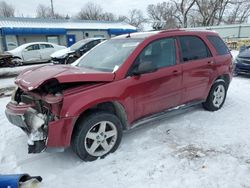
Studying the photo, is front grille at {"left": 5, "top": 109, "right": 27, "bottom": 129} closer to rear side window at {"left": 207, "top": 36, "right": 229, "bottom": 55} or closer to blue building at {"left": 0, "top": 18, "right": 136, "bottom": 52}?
rear side window at {"left": 207, "top": 36, "right": 229, "bottom": 55}

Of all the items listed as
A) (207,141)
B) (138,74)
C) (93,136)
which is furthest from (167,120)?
(93,136)

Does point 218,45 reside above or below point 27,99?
above

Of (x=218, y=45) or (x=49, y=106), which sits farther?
(x=218, y=45)

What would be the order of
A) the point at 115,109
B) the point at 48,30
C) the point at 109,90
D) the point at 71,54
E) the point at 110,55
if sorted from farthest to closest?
the point at 48,30
the point at 71,54
the point at 110,55
the point at 115,109
the point at 109,90

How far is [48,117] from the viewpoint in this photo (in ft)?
10.6

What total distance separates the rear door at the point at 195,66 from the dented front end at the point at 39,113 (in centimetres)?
242

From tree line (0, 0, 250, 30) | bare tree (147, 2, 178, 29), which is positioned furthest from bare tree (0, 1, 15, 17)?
bare tree (147, 2, 178, 29)

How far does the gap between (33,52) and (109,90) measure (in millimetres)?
15044

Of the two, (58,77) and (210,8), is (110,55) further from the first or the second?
(210,8)

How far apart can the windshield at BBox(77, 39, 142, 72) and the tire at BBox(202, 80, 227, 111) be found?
7.23 feet

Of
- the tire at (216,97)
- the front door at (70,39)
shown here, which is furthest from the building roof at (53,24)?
the tire at (216,97)

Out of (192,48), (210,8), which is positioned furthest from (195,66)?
(210,8)

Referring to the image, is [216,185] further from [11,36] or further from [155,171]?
[11,36]

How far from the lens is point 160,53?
4258 millimetres
